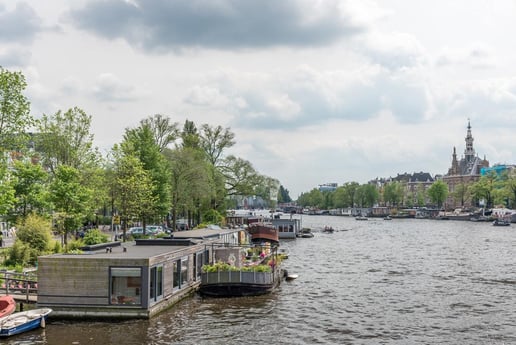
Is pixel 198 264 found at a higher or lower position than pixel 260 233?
lower

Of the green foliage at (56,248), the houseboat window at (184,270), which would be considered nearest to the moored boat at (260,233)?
the green foliage at (56,248)

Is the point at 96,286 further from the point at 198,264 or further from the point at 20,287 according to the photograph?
the point at 198,264

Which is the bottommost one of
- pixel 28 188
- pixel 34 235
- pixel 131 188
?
pixel 34 235

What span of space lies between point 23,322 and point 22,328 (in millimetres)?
350

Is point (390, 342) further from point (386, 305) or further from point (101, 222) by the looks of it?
point (101, 222)

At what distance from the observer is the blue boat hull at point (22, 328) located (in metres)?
30.4

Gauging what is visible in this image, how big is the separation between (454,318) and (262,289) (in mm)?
14532

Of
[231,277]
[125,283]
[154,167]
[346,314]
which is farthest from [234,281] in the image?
[154,167]

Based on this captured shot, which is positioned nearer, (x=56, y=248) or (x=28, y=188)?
(x=56, y=248)

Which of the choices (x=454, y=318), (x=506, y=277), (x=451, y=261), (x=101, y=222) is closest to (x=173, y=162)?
(x=101, y=222)

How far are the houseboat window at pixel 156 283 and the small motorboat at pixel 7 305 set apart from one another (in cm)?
808

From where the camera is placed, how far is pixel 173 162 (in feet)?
299

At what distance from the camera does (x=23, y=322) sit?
31.1m

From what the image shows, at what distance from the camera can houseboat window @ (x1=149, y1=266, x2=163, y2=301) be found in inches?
1396
